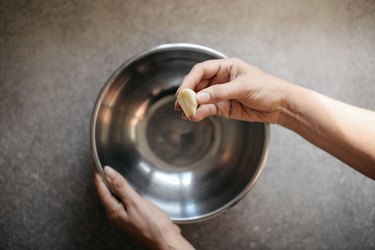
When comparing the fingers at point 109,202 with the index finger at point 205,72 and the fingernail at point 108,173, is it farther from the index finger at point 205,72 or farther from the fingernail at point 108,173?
the index finger at point 205,72

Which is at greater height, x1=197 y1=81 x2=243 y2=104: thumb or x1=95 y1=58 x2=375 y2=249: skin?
x1=197 y1=81 x2=243 y2=104: thumb

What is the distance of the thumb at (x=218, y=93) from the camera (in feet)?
2.09

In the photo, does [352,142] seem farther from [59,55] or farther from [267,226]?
[59,55]

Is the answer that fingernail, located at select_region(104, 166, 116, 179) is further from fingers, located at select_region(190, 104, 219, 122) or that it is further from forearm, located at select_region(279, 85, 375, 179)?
forearm, located at select_region(279, 85, 375, 179)

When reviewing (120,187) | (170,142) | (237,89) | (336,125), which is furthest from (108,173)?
(336,125)

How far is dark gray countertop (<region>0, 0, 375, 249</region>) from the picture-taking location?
92 cm

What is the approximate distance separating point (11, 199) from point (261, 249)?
27.7 inches

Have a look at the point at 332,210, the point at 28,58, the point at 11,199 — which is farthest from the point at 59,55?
the point at 332,210

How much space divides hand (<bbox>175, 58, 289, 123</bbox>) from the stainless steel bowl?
0.18 feet

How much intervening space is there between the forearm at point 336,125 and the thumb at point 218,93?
132 mm

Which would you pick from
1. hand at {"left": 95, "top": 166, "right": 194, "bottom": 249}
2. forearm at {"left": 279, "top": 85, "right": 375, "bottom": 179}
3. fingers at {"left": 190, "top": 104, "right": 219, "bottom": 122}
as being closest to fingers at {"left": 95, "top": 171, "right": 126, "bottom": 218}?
hand at {"left": 95, "top": 166, "right": 194, "bottom": 249}

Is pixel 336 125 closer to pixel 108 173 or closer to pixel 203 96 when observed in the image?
pixel 203 96

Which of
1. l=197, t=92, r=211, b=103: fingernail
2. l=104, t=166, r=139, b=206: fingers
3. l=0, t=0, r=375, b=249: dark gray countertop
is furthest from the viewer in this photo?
l=0, t=0, r=375, b=249: dark gray countertop

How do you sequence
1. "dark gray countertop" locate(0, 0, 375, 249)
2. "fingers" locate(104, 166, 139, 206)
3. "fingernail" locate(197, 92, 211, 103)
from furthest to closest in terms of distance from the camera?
1. "dark gray countertop" locate(0, 0, 375, 249)
2. "fingers" locate(104, 166, 139, 206)
3. "fingernail" locate(197, 92, 211, 103)
